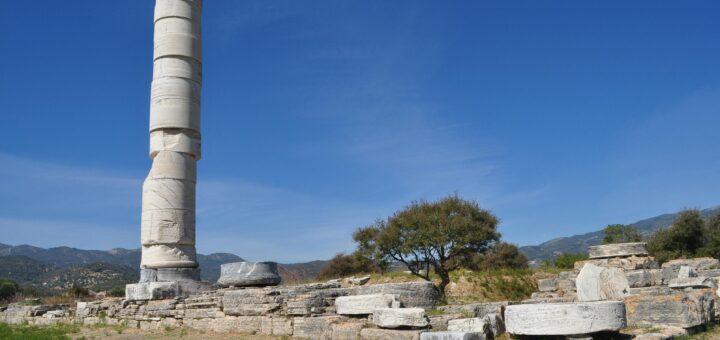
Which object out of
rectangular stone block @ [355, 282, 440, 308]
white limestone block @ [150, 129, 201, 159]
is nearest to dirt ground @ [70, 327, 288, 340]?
rectangular stone block @ [355, 282, 440, 308]

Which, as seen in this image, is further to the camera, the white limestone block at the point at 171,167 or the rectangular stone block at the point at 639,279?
the white limestone block at the point at 171,167

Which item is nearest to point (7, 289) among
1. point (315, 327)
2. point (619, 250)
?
point (315, 327)

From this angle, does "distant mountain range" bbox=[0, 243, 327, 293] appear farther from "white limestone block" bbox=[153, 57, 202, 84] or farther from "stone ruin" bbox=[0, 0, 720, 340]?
"white limestone block" bbox=[153, 57, 202, 84]

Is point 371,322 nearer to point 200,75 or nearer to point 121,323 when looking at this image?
point 121,323

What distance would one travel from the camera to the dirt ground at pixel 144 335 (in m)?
11.6

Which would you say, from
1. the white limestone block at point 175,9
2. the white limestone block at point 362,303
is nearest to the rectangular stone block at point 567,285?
the white limestone block at point 362,303

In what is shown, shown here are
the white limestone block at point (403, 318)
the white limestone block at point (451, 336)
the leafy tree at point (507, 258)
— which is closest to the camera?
the white limestone block at point (451, 336)

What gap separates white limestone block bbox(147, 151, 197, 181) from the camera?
17.0m

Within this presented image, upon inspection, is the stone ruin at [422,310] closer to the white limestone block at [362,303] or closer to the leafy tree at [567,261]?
the white limestone block at [362,303]

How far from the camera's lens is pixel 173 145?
679 inches

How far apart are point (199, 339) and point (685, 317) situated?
28.1 ft

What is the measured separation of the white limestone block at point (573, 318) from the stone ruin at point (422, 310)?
14 mm

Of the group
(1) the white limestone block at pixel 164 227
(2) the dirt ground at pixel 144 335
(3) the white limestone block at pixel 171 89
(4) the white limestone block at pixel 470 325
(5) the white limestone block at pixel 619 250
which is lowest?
(2) the dirt ground at pixel 144 335

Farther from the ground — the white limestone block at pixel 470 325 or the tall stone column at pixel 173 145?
the tall stone column at pixel 173 145
